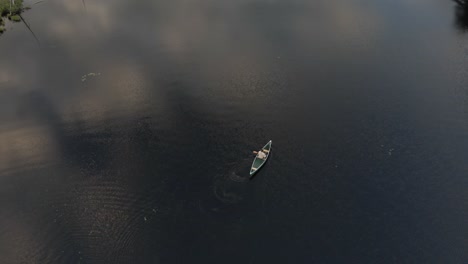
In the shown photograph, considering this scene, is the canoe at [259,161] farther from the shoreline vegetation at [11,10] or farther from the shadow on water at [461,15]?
the shoreline vegetation at [11,10]

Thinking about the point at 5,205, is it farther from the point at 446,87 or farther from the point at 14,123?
the point at 446,87

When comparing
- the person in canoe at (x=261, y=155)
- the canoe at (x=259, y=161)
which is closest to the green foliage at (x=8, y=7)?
the canoe at (x=259, y=161)

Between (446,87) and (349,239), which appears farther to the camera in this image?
(446,87)

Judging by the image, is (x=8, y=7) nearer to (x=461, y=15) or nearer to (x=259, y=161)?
(x=259, y=161)

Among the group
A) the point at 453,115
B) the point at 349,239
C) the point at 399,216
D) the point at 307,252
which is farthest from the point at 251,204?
the point at 453,115

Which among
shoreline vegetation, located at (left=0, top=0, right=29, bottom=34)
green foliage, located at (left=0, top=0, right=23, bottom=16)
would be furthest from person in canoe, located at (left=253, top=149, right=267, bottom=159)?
green foliage, located at (left=0, top=0, right=23, bottom=16)

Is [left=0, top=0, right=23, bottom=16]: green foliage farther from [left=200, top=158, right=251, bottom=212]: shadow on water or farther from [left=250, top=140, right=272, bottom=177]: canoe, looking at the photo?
[left=250, top=140, right=272, bottom=177]: canoe
